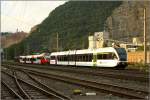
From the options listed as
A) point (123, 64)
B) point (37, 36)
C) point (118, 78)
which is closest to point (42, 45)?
point (37, 36)

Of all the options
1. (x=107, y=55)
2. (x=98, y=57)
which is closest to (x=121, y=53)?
(x=107, y=55)

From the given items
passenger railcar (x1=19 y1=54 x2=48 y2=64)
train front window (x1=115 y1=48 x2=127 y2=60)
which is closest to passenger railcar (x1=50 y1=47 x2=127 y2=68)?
train front window (x1=115 y1=48 x2=127 y2=60)

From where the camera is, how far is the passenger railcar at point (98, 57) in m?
41.9

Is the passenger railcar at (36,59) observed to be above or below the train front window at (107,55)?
below

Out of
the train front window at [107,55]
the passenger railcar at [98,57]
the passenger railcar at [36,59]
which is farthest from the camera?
the passenger railcar at [36,59]

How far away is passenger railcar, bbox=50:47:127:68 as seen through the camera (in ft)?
138

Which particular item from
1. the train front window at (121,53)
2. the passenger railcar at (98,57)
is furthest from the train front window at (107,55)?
the train front window at (121,53)

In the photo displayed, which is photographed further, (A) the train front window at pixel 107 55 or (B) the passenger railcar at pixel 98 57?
(A) the train front window at pixel 107 55

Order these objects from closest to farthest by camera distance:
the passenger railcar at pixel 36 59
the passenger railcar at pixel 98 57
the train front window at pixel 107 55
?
the passenger railcar at pixel 98 57, the train front window at pixel 107 55, the passenger railcar at pixel 36 59

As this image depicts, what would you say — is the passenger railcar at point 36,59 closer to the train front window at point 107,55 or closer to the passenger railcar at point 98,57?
the passenger railcar at point 98,57

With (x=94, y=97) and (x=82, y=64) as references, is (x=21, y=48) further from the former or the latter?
(x=94, y=97)

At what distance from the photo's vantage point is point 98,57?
45.6 meters

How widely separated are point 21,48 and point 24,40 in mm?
24232

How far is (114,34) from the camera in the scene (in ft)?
646
